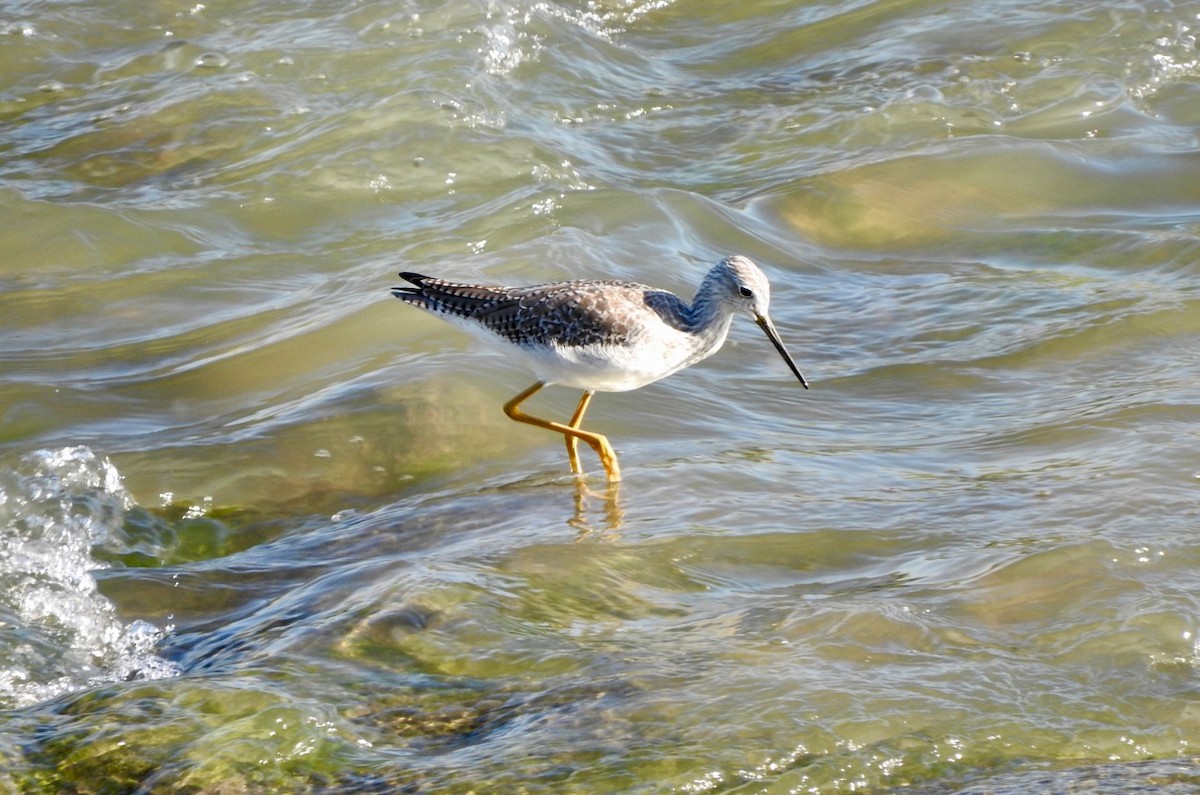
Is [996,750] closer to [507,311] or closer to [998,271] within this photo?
[507,311]

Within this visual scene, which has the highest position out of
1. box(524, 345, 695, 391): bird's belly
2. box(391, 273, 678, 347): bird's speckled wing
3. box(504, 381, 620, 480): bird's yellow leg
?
box(391, 273, 678, 347): bird's speckled wing

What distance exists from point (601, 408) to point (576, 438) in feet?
2.27

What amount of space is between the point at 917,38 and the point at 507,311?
7.14m

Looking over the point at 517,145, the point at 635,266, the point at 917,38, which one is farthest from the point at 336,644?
the point at 917,38

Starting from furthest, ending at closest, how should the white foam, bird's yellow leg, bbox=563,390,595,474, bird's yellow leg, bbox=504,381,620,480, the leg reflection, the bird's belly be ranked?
1. bird's yellow leg, bbox=563,390,595,474
2. bird's yellow leg, bbox=504,381,620,480
3. the bird's belly
4. the leg reflection
5. the white foam

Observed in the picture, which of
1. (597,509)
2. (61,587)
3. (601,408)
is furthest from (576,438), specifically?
(61,587)

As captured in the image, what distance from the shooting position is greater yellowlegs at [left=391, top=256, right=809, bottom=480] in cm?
665

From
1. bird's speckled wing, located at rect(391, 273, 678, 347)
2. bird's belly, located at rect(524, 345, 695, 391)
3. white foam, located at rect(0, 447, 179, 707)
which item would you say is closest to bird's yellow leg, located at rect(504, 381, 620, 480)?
bird's belly, located at rect(524, 345, 695, 391)

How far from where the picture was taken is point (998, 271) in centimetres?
916

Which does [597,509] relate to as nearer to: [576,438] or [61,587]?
[576,438]

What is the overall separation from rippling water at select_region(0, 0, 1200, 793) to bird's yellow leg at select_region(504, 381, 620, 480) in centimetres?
14

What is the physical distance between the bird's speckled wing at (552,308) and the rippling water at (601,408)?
631 mm

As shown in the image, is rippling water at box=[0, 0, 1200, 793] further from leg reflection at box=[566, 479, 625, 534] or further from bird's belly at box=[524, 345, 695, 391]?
bird's belly at box=[524, 345, 695, 391]

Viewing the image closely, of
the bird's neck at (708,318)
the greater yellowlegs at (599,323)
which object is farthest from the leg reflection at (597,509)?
the bird's neck at (708,318)
